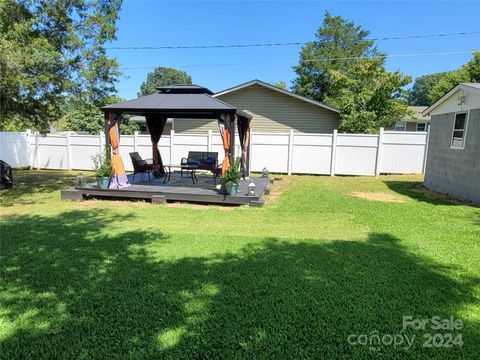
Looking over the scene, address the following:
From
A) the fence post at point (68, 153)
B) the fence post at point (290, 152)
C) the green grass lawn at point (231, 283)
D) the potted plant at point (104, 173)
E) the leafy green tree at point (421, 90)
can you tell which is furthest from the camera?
the leafy green tree at point (421, 90)

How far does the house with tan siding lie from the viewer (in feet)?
51.1

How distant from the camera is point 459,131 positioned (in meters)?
9.08

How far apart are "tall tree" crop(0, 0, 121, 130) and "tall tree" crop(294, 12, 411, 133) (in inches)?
430

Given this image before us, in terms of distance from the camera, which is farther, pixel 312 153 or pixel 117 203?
pixel 312 153

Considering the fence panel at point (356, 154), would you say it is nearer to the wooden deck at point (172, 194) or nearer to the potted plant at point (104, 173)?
the wooden deck at point (172, 194)

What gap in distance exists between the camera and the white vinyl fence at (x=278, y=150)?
515 inches

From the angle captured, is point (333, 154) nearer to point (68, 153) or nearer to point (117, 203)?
point (117, 203)

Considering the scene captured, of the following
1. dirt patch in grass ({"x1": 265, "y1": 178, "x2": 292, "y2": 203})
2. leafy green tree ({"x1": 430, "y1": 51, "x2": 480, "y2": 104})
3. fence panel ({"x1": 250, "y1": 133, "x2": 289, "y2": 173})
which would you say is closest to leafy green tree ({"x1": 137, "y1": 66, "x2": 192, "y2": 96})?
leafy green tree ({"x1": 430, "y1": 51, "x2": 480, "y2": 104})

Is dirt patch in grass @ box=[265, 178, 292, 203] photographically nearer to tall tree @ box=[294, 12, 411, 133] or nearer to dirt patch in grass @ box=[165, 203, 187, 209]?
dirt patch in grass @ box=[165, 203, 187, 209]

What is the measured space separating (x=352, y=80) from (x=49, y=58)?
17822 millimetres

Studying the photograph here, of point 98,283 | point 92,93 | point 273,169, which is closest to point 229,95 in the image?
point 273,169

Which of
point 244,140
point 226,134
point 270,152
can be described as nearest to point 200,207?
point 226,134

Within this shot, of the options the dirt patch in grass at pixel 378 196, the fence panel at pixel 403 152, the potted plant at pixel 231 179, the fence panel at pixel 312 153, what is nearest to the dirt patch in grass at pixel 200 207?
the potted plant at pixel 231 179

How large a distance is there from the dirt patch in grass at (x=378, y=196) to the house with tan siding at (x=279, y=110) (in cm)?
683
